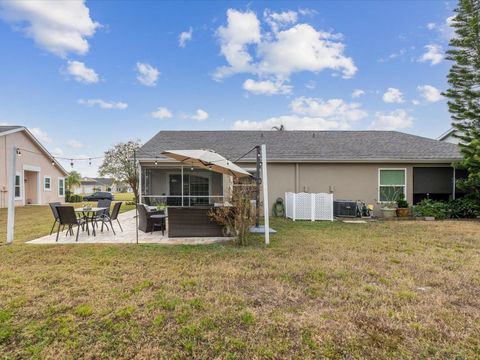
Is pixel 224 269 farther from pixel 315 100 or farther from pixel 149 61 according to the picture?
pixel 315 100

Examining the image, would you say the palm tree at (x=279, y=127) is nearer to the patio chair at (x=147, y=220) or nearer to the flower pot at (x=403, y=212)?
the flower pot at (x=403, y=212)

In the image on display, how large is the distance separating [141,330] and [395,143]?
49.0ft

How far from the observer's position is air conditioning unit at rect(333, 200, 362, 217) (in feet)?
39.2

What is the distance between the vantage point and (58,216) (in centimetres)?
731

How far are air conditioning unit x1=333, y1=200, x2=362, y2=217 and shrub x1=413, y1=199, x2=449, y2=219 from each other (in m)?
2.44

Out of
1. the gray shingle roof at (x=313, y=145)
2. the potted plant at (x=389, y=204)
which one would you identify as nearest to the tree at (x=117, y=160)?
the gray shingle roof at (x=313, y=145)

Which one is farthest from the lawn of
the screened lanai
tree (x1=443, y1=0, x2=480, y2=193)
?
the screened lanai

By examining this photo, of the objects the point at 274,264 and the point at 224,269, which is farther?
the point at 274,264

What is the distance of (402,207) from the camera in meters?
11.8

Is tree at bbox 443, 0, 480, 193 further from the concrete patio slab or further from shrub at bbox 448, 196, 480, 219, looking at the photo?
the concrete patio slab

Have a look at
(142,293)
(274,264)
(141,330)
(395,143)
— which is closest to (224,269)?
(274,264)

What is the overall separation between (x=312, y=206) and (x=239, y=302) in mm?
8330

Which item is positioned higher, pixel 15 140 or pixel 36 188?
pixel 15 140

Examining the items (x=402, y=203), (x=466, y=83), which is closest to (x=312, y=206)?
(x=402, y=203)
